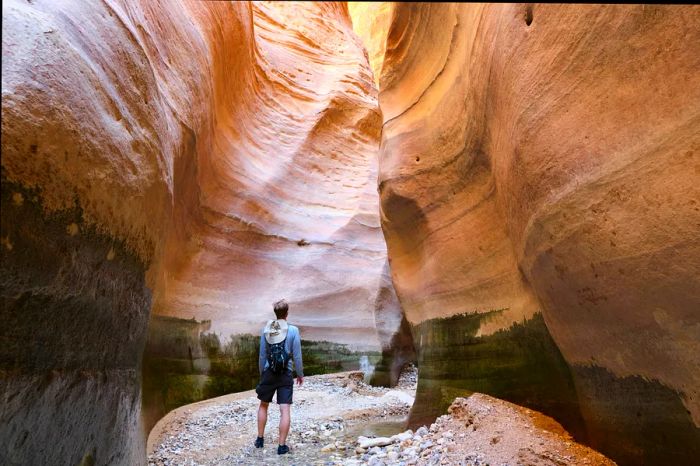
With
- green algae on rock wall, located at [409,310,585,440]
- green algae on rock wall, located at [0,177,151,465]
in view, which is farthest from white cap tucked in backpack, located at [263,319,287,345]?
green algae on rock wall, located at [409,310,585,440]

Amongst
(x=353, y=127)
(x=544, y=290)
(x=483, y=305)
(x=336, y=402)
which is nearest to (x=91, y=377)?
(x=544, y=290)

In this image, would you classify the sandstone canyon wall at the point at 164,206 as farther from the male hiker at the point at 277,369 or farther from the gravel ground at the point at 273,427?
the male hiker at the point at 277,369

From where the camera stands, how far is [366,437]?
17.1ft

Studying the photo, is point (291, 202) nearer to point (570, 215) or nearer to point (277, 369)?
point (277, 369)

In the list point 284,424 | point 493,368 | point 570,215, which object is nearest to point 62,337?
point 284,424

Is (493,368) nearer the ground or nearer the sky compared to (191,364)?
nearer the ground

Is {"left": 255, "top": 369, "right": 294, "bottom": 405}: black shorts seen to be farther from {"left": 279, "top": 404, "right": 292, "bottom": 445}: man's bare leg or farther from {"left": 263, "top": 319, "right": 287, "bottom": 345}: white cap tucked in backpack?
{"left": 263, "top": 319, "right": 287, "bottom": 345}: white cap tucked in backpack

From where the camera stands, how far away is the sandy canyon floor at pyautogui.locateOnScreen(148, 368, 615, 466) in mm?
3680

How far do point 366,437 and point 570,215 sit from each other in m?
3.16

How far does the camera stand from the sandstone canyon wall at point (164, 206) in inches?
95.6

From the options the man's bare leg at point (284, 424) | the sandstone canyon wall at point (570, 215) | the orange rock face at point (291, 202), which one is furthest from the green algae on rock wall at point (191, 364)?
the sandstone canyon wall at point (570, 215)

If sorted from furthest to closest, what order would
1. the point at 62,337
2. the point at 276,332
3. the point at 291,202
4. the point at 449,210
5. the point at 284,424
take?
the point at 291,202
the point at 449,210
the point at 276,332
the point at 284,424
the point at 62,337

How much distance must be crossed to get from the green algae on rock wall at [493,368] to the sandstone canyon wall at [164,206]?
126 inches

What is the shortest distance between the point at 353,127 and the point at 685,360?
13101mm
